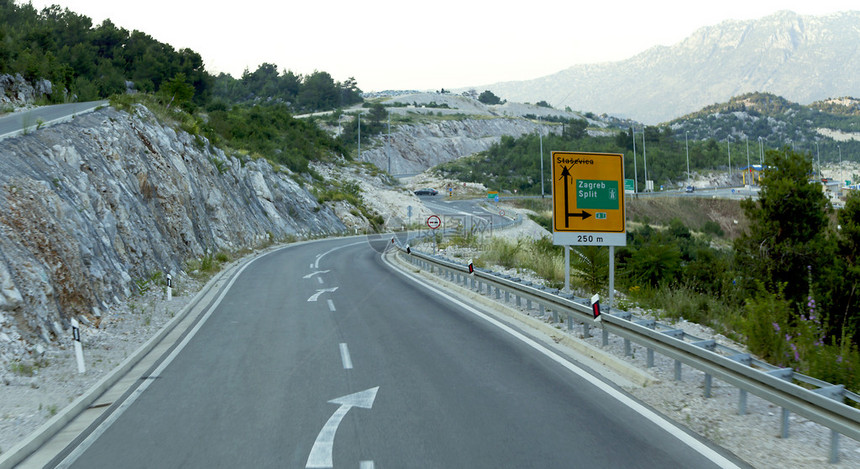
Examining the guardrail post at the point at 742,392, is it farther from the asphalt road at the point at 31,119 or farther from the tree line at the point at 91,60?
the tree line at the point at 91,60

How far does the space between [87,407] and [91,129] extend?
15157mm

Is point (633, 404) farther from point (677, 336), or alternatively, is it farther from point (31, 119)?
point (31, 119)

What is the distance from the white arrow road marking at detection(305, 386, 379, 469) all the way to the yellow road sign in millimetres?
6112

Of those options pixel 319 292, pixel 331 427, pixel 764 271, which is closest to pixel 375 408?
pixel 331 427

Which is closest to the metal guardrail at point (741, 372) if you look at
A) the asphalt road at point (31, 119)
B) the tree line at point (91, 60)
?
the asphalt road at point (31, 119)

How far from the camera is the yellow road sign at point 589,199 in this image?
12.2 meters

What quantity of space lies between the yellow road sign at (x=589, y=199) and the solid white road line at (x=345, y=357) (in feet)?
15.6

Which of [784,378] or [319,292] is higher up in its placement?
[784,378]

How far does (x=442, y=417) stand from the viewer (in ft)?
21.4

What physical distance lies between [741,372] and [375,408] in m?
3.80

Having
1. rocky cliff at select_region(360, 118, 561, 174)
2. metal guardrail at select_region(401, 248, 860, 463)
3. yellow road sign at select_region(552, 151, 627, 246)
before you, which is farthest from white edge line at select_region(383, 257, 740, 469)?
rocky cliff at select_region(360, 118, 561, 174)

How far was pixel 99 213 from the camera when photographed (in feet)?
50.9

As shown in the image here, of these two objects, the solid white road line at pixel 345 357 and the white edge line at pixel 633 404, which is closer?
the white edge line at pixel 633 404

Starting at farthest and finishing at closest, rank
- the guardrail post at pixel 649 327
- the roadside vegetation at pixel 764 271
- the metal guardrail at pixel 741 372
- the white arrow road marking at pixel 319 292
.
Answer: the white arrow road marking at pixel 319 292
the roadside vegetation at pixel 764 271
the guardrail post at pixel 649 327
the metal guardrail at pixel 741 372
